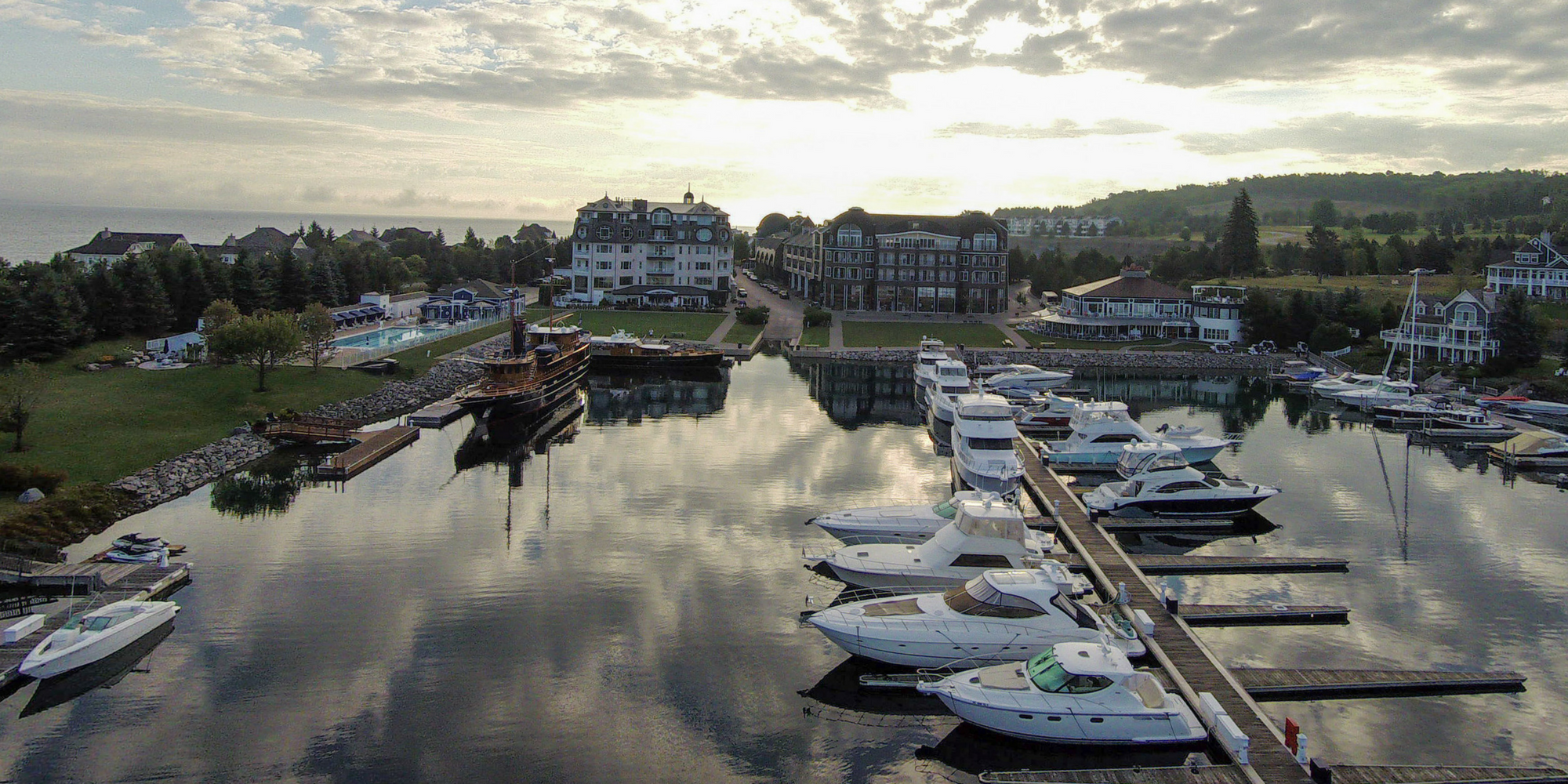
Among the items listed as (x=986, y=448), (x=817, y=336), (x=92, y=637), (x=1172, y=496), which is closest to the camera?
(x=92, y=637)

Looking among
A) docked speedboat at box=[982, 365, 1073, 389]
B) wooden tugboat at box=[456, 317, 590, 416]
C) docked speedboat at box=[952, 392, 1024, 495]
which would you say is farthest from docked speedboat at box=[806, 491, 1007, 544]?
docked speedboat at box=[982, 365, 1073, 389]

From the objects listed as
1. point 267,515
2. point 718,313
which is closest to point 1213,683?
point 267,515

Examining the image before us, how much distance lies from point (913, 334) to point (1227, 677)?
219 ft

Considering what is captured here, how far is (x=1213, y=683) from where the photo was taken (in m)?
22.5

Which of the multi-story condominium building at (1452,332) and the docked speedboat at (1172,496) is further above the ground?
the multi-story condominium building at (1452,332)

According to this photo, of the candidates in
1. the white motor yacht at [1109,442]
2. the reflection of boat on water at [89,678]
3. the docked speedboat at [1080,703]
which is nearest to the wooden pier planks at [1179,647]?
the docked speedboat at [1080,703]

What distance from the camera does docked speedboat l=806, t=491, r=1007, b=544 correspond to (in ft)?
107

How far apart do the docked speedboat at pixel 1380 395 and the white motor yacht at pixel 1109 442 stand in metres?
21.7

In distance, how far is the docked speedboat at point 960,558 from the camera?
92.6 ft

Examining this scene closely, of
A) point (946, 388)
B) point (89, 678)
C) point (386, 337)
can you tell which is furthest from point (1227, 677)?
point (386, 337)

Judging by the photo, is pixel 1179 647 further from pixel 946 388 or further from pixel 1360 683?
pixel 946 388

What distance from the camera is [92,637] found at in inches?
922

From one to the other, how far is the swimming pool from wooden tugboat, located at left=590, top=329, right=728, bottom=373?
1171cm

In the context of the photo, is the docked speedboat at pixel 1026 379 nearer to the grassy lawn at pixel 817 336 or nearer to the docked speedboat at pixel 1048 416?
the docked speedboat at pixel 1048 416
